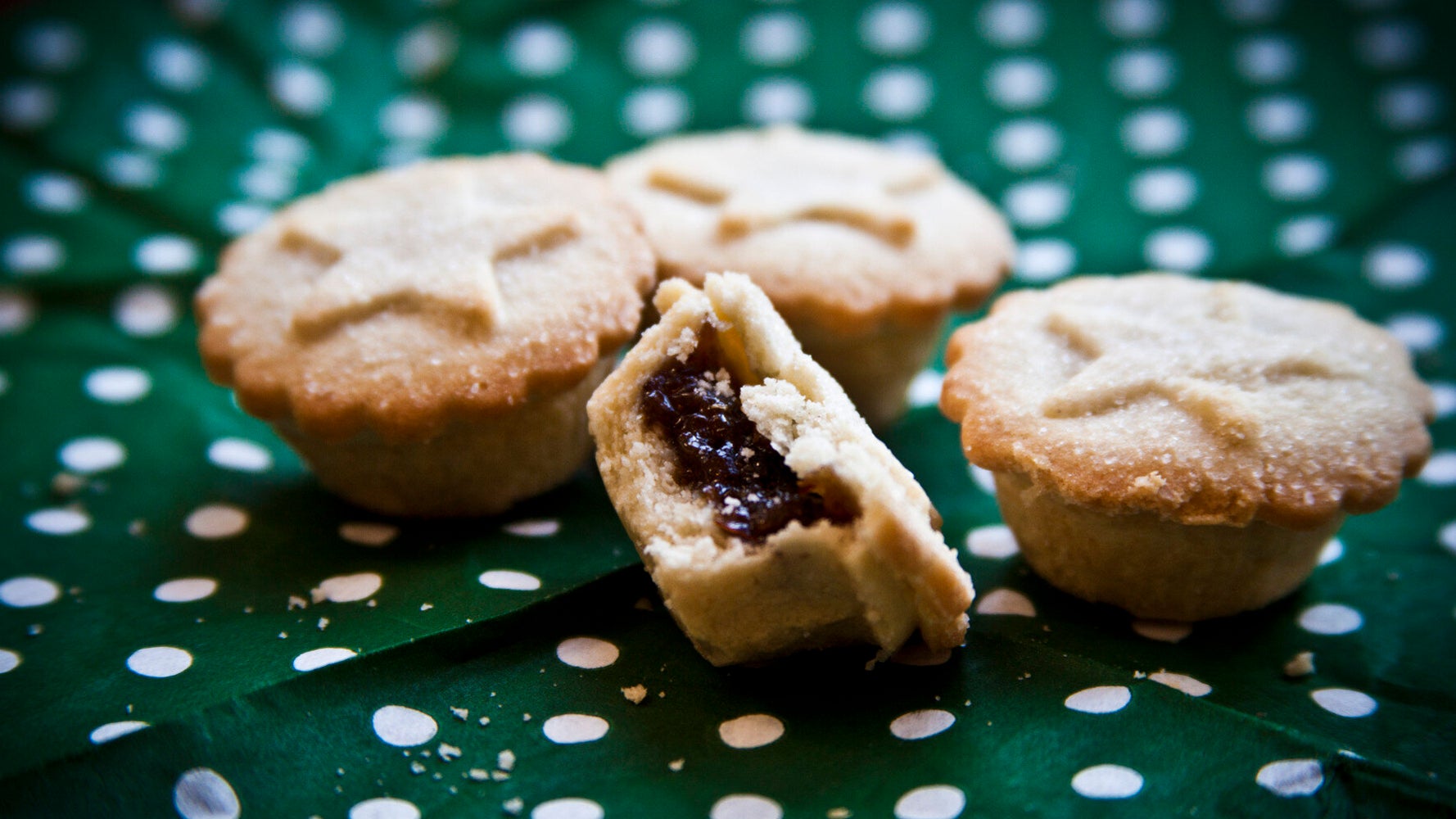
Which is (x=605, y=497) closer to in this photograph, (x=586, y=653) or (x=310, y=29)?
(x=586, y=653)

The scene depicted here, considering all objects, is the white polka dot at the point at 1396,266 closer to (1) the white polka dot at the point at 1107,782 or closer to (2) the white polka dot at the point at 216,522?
(1) the white polka dot at the point at 1107,782

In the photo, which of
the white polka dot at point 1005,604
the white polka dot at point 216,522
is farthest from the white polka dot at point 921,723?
the white polka dot at point 216,522

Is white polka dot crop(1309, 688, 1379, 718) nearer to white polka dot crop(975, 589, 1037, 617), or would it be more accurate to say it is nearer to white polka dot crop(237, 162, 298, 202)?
white polka dot crop(975, 589, 1037, 617)

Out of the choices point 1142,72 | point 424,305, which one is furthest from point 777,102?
point 424,305

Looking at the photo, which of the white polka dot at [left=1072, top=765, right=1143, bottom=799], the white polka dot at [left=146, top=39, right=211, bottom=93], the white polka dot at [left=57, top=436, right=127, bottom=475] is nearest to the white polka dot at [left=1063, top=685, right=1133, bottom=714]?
the white polka dot at [left=1072, top=765, right=1143, bottom=799]

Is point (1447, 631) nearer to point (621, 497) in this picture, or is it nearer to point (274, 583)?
point (621, 497)

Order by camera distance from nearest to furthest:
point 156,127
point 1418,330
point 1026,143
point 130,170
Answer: point 1418,330 < point 130,170 < point 156,127 < point 1026,143
